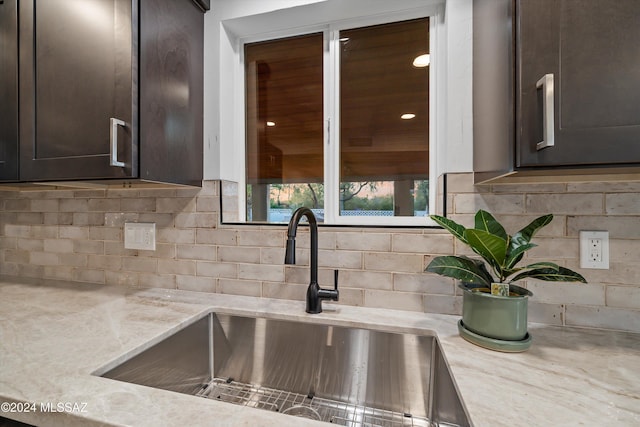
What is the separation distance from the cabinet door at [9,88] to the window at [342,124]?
32.6 inches

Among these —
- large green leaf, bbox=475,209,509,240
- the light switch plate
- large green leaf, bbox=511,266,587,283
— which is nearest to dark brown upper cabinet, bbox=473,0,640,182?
large green leaf, bbox=475,209,509,240

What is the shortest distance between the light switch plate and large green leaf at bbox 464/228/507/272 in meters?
1.30

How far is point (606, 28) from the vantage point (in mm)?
621

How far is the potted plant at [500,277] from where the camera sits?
720 millimetres

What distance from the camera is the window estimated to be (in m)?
1.16

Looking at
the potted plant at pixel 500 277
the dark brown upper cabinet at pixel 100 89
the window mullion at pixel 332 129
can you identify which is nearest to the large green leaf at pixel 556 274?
the potted plant at pixel 500 277

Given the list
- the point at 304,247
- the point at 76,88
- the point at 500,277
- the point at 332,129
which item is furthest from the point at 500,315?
the point at 76,88

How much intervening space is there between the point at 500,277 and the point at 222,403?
A: 2.42ft

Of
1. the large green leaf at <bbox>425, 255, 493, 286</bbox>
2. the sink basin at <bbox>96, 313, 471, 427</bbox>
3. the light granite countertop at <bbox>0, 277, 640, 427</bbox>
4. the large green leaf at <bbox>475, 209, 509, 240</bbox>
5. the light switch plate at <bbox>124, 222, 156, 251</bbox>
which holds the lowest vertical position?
the sink basin at <bbox>96, 313, 471, 427</bbox>

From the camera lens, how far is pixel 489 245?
28.7 inches

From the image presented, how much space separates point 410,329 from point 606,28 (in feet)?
2.95

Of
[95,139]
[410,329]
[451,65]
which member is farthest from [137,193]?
[451,65]

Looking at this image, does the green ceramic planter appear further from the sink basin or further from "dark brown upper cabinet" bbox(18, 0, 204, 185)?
"dark brown upper cabinet" bbox(18, 0, 204, 185)

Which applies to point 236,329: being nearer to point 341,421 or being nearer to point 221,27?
point 341,421
